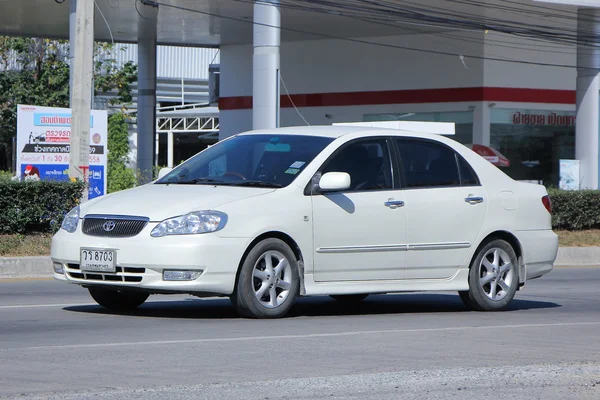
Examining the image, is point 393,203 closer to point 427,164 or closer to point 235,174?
point 427,164

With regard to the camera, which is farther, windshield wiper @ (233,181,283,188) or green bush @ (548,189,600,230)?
green bush @ (548,189,600,230)

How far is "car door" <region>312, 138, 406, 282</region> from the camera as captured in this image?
380 inches

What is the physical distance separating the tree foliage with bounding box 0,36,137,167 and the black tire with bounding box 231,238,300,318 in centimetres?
3395

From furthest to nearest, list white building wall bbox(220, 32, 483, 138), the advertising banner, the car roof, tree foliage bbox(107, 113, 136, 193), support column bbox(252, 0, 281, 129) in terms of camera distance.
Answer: tree foliage bbox(107, 113, 136, 193), white building wall bbox(220, 32, 483, 138), support column bbox(252, 0, 281, 129), the advertising banner, the car roof

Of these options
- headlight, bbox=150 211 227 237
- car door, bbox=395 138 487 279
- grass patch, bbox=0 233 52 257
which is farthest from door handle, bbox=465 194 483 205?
grass patch, bbox=0 233 52 257

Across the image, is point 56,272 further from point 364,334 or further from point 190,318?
point 364,334

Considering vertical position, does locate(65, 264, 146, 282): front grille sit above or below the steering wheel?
below

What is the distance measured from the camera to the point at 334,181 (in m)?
9.50

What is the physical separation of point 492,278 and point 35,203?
7.91 meters

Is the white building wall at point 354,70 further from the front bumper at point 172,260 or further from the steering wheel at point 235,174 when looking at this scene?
the front bumper at point 172,260

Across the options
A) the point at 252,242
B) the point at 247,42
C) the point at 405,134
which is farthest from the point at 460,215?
the point at 247,42

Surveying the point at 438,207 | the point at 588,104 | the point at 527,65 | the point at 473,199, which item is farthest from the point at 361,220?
the point at 527,65

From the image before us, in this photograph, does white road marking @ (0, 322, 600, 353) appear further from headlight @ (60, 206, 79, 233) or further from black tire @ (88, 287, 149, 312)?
black tire @ (88, 287, 149, 312)

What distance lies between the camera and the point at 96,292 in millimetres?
9922
